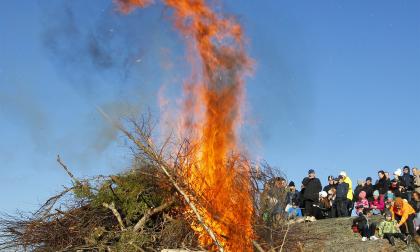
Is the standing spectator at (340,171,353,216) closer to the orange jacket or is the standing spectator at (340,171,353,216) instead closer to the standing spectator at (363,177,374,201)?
the standing spectator at (363,177,374,201)

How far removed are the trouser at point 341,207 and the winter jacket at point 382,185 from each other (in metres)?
1.33

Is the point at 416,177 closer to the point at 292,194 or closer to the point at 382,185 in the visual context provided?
the point at 382,185

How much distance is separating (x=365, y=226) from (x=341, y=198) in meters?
2.17

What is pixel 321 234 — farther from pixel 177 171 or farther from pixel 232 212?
pixel 177 171

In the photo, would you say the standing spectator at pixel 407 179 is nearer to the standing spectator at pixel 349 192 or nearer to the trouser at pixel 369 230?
the standing spectator at pixel 349 192

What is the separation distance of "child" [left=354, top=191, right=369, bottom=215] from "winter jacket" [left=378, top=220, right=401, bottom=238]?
195 cm

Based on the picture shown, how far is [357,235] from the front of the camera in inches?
579

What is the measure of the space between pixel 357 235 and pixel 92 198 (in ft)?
25.1

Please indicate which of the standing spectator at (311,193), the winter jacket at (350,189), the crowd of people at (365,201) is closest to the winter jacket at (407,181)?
the crowd of people at (365,201)

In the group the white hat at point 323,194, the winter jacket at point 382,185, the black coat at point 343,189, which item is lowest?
the black coat at point 343,189

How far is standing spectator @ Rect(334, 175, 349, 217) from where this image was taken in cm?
1634

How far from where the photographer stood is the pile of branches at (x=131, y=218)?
10461mm

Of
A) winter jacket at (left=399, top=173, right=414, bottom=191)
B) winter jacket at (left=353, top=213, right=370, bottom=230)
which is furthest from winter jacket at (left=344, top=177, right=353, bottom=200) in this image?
winter jacket at (left=399, top=173, right=414, bottom=191)

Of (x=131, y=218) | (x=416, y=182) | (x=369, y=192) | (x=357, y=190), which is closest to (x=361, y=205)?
(x=369, y=192)
